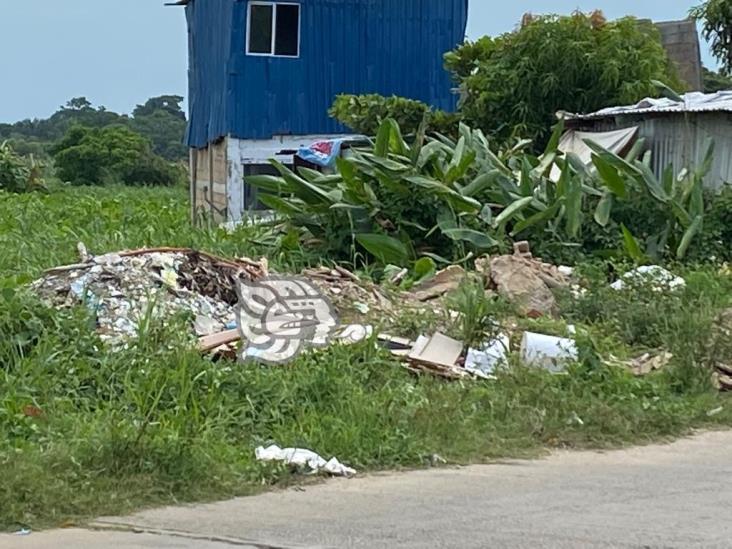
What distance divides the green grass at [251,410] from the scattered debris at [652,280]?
68cm

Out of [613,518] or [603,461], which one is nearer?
[613,518]

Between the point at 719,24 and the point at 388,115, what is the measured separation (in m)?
5.90

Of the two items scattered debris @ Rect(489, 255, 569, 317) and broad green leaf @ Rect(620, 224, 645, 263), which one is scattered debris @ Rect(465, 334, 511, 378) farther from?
broad green leaf @ Rect(620, 224, 645, 263)

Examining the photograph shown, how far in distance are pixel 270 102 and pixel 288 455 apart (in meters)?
14.5

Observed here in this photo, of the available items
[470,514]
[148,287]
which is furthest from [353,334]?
[470,514]

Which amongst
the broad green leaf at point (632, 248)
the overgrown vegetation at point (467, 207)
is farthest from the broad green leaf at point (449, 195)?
the broad green leaf at point (632, 248)

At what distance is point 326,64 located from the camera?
20625 mm

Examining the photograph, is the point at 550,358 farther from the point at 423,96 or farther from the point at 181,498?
the point at 423,96

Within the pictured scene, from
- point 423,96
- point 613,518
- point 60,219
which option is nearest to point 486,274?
point 613,518

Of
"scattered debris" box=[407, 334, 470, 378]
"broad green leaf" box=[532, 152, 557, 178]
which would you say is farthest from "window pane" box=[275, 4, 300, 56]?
"scattered debris" box=[407, 334, 470, 378]

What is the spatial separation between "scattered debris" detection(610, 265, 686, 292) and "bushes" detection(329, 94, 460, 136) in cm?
727

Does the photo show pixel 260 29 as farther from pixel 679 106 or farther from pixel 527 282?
pixel 527 282

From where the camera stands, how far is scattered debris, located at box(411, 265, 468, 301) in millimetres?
10555

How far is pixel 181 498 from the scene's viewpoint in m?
5.82
